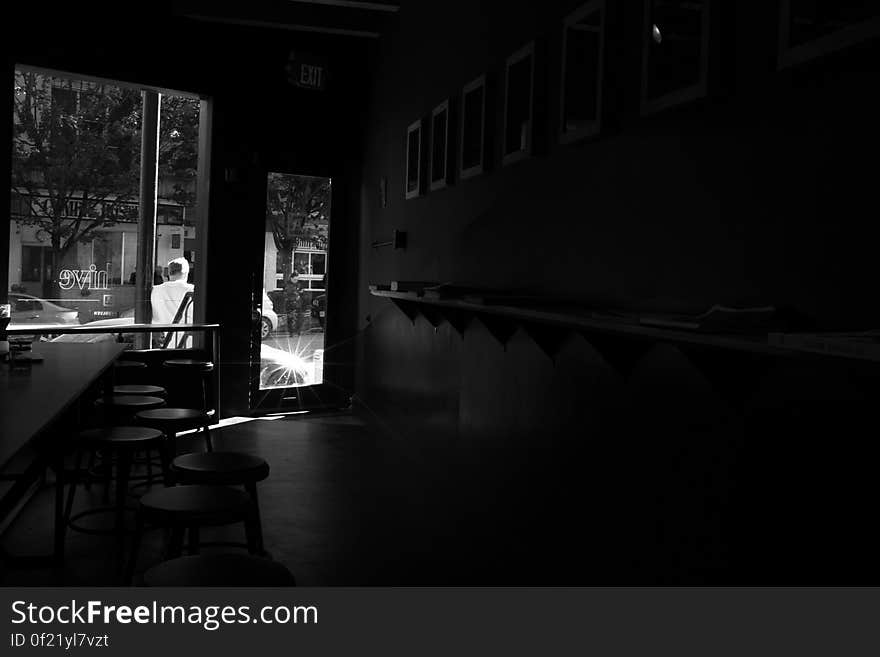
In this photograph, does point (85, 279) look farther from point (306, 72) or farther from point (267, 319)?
point (306, 72)

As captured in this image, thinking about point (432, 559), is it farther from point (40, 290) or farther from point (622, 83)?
point (40, 290)

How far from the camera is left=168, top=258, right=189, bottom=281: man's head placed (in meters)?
7.34

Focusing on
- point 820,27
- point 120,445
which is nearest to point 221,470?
point 120,445

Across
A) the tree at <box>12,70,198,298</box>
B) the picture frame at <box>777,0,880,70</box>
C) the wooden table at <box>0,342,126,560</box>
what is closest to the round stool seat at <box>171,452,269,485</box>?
the wooden table at <box>0,342,126,560</box>

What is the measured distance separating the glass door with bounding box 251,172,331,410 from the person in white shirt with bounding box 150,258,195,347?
25.5 inches

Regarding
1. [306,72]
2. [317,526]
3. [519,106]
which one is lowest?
[317,526]

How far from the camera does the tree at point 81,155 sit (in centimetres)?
639

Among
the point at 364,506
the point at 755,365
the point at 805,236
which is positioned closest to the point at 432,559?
the point at 364,506

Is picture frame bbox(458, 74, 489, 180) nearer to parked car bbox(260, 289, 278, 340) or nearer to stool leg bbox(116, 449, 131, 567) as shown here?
stool leg bbox(116, 449, 131, 567)

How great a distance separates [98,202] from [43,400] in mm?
4756

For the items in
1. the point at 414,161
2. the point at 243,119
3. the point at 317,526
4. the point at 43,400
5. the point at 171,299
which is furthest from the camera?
the point at 171,299

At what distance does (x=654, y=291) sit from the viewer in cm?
260

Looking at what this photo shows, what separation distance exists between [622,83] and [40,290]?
5.42 m

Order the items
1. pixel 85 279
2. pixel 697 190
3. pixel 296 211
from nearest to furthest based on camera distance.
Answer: pixel 697 190 < pixel 85 279 < pixel 296 211
